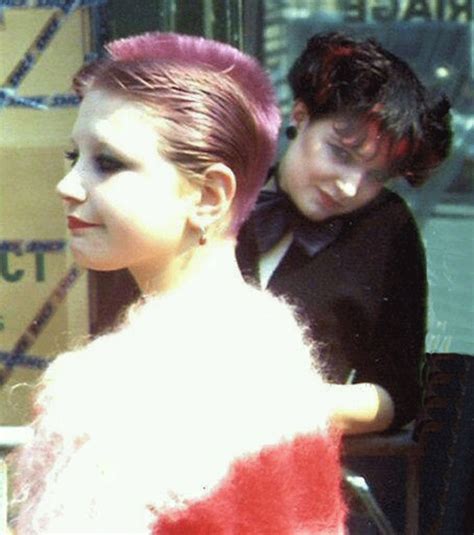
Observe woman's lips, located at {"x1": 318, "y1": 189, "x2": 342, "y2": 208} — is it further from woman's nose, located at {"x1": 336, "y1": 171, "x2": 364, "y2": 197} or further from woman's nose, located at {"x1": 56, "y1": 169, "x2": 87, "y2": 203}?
woman's nose, located at {"x1": 56, "y1": 169, "x2": 87, "y2": 203}

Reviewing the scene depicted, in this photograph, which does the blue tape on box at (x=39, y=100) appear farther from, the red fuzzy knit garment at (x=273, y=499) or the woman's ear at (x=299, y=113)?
the red fuzzy knit garment at (x=273, y=499)

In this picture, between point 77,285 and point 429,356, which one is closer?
point 429,356

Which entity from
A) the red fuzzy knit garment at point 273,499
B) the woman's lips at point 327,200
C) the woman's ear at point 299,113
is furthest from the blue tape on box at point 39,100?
the red fuzzy knit garment at point 273,499

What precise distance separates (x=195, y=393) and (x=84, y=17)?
1.40 meters

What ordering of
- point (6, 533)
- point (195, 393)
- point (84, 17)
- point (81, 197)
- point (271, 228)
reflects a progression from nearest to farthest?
point (195, 393)
point (81, 197)
point (6, 533)
point (271, 228)
point (84, 17)

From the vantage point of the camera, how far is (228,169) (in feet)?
7.68

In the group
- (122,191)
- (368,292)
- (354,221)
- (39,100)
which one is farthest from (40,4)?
(122,191)

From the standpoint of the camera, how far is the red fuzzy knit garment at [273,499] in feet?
7.09

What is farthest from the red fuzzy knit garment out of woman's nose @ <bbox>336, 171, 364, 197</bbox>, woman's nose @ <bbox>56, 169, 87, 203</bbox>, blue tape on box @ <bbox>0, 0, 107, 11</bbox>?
blue tape on box @ <bbox>0, 0, 107, 11</bbox>

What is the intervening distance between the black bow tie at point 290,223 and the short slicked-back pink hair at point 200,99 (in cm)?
60

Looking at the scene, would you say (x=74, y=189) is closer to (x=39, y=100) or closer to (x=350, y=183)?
(x=350, y=183)

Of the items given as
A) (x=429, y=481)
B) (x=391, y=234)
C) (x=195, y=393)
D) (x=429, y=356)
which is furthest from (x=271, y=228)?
(x=195, y=393)

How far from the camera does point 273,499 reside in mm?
2197

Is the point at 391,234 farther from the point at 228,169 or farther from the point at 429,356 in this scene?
the point at 228,169
